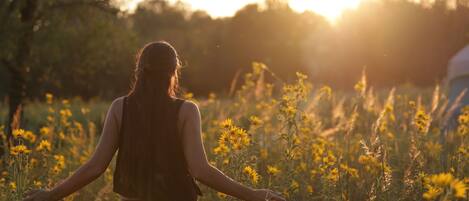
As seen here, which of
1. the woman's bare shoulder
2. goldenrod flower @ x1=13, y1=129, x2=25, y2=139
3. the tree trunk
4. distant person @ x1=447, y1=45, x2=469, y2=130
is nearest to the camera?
the woman's bare shoulder

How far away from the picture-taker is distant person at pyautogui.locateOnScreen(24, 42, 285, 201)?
340cm

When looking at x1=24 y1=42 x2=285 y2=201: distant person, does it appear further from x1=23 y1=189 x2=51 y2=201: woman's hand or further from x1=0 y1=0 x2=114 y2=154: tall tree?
x1=0 y1=0 x2=114 y2=154: tall tree

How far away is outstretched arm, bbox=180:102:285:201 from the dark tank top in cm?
6

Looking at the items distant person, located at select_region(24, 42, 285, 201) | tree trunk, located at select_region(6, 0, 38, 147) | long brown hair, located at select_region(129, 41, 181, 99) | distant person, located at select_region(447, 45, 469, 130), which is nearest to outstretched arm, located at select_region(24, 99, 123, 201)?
distant person, located at select_region(24, 42, 285, 201)

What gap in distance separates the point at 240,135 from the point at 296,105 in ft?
3.41

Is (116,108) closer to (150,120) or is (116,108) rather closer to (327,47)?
(150,120)

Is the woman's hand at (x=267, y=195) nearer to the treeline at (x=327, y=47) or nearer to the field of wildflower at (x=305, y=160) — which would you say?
the field of wildflower at (x=305, y=160)

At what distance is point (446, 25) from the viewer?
98.1 feet

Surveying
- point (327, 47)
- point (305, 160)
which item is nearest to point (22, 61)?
point (305, 160)

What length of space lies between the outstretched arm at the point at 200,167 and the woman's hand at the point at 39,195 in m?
0.78

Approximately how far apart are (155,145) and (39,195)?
0.68 metres

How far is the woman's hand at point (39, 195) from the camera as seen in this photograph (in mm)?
3499

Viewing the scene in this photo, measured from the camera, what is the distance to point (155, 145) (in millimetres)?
3449

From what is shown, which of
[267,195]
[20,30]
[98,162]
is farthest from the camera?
[20,30]
